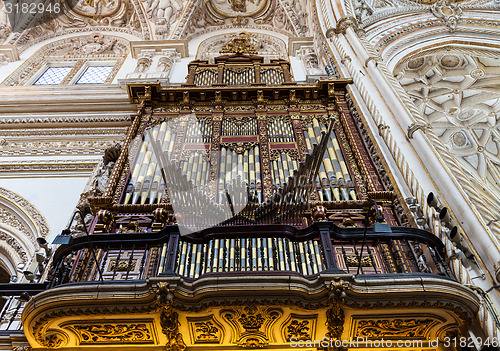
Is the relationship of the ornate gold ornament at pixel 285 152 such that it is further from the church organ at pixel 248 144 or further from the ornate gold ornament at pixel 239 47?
the ornate gold ornament at pixel 239 47

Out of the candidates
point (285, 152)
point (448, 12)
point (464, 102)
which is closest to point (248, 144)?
point (285, 152)

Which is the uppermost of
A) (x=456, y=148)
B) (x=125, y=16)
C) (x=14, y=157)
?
(x=125, y=16)

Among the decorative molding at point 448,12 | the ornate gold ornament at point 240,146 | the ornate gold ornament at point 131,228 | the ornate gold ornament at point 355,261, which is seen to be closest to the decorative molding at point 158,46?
the ornate gold ornament at point 240,146

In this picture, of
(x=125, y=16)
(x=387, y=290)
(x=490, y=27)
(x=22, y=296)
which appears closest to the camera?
(x=387, y=290)

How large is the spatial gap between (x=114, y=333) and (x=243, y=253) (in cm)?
167

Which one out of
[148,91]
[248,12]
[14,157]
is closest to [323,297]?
[148,91]

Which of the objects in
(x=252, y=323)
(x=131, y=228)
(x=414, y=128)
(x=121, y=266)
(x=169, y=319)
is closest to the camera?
(x=169, y=319)

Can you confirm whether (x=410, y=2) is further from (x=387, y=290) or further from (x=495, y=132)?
(x=387, y=290)

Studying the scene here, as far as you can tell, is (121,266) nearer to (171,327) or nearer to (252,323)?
(171,327)

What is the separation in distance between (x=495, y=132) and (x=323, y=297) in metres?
12.3

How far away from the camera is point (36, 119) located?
32.3ft

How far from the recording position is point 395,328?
466cm

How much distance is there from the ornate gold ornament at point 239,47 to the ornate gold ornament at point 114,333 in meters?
10.8

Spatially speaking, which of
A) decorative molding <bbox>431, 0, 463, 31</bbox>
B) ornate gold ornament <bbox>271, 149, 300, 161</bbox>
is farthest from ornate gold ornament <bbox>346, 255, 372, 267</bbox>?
decorative molding <bbox>431, 0, 463, 31</bbox>
